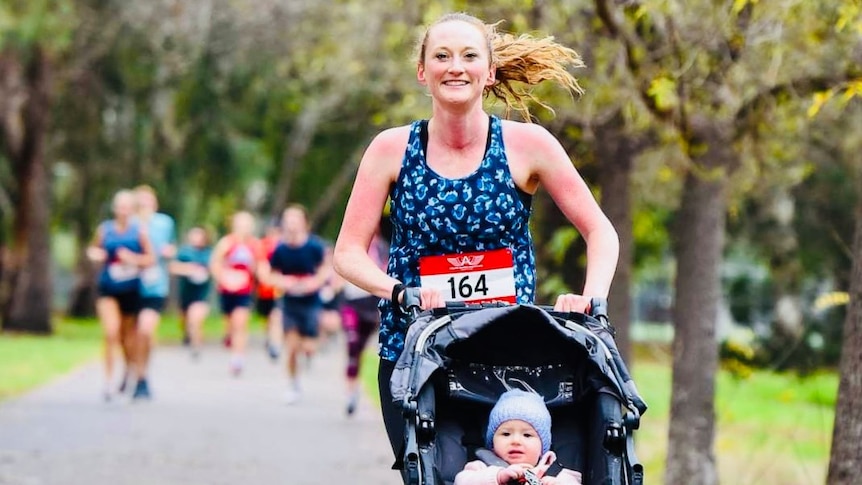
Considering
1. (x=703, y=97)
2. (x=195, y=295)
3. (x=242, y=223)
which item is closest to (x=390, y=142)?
(x=703, y=97)

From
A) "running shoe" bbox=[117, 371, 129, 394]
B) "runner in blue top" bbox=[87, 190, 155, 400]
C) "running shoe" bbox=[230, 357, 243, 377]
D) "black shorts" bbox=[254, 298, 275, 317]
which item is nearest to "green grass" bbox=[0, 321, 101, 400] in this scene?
"running shoe" bbox=[117, 371, 129, 394]

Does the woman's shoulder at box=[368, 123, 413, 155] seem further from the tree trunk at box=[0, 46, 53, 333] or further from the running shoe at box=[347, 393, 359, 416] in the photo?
the tree trunk at box=[0, 46, 53, 333]

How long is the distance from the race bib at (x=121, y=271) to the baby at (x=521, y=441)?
10.8m

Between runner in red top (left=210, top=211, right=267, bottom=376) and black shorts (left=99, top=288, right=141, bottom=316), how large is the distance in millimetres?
4871

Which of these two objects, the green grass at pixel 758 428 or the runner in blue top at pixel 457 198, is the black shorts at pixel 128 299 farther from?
the runner in blue top at pixel 457 198

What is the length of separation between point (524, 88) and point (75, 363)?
1812 cm

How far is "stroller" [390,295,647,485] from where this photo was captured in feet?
14.6

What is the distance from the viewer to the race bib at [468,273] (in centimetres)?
492

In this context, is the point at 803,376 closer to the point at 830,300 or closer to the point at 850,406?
the point at 830,300

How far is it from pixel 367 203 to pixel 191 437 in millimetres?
8302

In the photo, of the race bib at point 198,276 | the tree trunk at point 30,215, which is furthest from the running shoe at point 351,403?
the tree trunk at point 30,215

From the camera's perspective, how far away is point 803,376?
19.4 m

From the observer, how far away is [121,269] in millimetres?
15039

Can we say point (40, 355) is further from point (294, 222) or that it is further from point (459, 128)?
point (459, 128)
